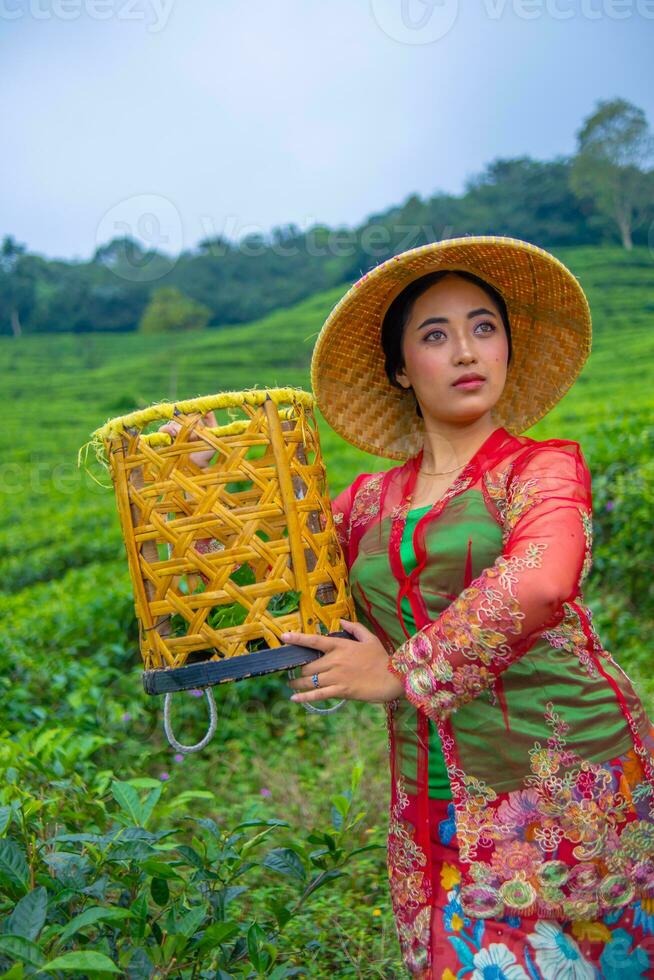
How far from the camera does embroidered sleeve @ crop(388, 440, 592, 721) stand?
1.22m

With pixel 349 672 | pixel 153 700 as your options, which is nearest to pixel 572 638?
pixel 349 672

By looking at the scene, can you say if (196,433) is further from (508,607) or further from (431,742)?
(431,742)

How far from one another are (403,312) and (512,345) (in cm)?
27

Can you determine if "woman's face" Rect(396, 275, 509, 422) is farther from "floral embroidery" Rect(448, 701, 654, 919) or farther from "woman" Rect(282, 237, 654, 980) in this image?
"floral embroidery" Rect(448, 701, 654, 919)

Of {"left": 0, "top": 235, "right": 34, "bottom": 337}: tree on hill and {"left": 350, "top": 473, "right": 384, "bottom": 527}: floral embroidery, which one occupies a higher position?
{"left": 0, "top": 235, "right": 34, "bottom": 337}: tree on hill

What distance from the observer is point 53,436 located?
13.2m

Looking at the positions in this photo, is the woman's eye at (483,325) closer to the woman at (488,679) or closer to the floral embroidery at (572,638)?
the woman at (488,679)

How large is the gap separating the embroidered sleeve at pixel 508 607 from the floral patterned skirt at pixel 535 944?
309mm

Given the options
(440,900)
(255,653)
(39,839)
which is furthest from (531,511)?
(39,839)

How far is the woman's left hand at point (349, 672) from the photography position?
4.34ft

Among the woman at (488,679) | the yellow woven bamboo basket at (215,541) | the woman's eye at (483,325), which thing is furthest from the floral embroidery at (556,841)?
the woman's eye at (483,325)

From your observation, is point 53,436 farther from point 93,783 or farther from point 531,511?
point 531,511

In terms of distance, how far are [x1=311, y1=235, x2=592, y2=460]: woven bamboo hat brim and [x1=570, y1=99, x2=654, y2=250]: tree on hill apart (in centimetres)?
1783

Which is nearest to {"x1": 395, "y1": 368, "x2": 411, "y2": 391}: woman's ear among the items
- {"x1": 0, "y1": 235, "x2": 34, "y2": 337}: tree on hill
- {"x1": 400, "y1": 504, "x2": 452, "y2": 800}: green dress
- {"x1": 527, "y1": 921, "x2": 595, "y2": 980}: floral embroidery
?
{"x1": 400, "y1": 504, "x2": 452, "y2": 800}: green dress
